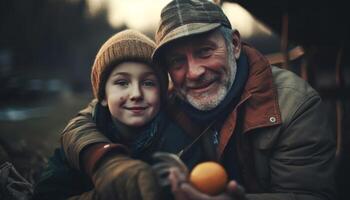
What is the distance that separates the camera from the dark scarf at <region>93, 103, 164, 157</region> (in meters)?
2.96

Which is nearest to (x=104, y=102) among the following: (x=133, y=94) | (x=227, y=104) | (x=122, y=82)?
(x=122, y=82)

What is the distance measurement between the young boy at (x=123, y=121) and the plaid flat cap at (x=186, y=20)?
0.20 m

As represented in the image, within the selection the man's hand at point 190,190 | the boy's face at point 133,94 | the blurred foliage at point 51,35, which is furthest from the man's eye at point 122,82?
the blurred foliage at point 51,35

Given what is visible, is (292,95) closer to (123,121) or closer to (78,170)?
(123,121)

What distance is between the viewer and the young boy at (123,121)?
290 cm

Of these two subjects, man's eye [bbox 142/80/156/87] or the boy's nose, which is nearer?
the boy's nose

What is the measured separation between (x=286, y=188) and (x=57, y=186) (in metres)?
1.53

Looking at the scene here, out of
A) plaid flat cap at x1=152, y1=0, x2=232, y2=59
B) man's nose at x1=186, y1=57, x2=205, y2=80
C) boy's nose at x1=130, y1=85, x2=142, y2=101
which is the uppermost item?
plaid flat cap at x1=152, y1=0, x2=232, y2=59

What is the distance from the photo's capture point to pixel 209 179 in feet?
7.29

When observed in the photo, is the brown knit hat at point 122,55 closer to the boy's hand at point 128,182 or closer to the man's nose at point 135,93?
the man's nose at point 135,93

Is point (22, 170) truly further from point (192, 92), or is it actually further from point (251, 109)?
point (251, 109)

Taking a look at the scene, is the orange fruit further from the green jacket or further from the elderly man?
the green jacket

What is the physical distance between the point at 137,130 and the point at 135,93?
1.14 feet

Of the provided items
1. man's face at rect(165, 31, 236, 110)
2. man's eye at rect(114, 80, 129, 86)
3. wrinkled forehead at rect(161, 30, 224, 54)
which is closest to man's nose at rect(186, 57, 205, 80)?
man's face at rect(165, 31, 236, 110)
